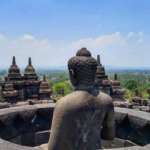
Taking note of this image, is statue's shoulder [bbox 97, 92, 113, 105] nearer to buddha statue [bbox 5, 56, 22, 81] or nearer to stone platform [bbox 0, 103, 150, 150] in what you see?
stone platform [bbox 0, 103, 150, 150]

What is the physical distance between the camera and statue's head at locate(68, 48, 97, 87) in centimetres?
328

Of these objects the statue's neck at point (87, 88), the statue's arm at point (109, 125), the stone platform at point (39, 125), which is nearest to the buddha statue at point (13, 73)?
the stone platform at point (39, 125)

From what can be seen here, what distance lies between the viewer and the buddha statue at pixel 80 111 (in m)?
3.23

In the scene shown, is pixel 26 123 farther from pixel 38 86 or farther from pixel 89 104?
pixel 38 86

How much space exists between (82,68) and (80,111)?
1.68 ft

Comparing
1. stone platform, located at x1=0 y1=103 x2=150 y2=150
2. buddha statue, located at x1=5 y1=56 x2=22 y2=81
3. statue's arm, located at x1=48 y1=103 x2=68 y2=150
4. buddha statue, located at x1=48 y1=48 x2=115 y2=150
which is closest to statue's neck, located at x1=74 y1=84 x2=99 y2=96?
buddha statue, located at x1=48 y1=48 x2=115 y2=150

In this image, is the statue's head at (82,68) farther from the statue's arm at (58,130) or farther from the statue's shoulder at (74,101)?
the statue's arm at (58,130)

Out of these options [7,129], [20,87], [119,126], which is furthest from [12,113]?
[20,87]

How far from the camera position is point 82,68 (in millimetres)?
3275

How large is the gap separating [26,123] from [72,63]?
2.74 meters

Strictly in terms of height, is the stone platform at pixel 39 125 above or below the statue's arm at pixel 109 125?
below

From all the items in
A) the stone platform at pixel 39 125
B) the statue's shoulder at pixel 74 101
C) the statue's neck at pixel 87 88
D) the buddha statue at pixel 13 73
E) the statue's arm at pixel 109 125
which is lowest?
the stone platform at pixel 39 125

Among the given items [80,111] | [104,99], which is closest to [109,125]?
[104,99]

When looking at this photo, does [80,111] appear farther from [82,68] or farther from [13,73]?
[13,73]
